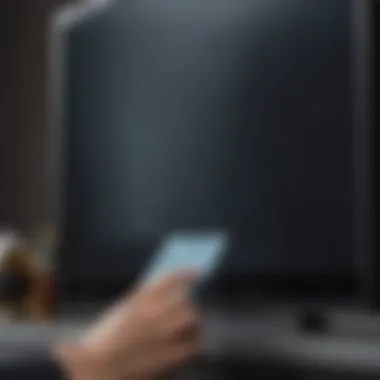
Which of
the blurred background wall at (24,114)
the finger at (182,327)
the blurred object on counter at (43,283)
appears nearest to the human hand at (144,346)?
the finger at (182,327)

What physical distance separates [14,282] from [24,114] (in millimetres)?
584

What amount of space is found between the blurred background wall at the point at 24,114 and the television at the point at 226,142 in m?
0.62

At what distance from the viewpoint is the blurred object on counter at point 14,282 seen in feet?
5.27

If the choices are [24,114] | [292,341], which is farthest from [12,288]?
[292,341]

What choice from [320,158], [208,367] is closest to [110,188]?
[208,367]

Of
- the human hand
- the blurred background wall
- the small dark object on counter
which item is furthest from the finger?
the blurred background wall

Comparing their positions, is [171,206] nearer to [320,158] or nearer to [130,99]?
[130,99]

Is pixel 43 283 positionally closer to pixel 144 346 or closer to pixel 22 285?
pixel 22 285

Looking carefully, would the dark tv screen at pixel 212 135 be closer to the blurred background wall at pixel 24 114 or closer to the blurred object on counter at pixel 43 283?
the blurred object on counter at pixel 43 283

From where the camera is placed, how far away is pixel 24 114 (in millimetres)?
2117

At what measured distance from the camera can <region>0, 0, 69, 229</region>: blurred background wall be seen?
208 centimetres

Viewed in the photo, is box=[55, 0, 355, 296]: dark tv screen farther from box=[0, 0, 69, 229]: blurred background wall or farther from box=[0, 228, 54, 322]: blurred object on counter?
box=[0, 0, 69, 229]: blurred background wall

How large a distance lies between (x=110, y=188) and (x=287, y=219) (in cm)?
39

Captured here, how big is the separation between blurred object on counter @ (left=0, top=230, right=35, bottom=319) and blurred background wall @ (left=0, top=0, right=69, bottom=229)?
1.31 ft
